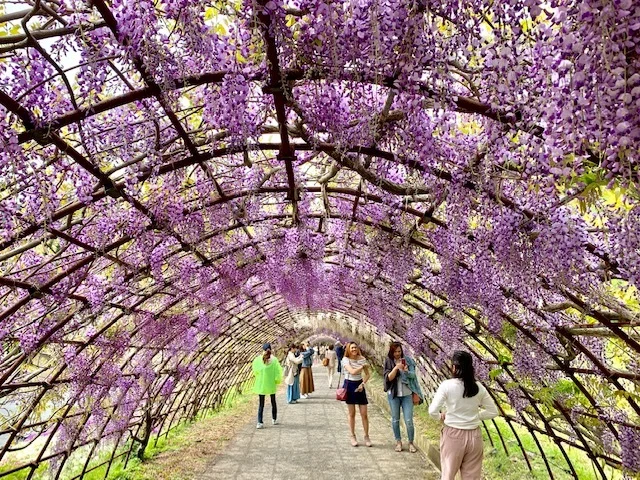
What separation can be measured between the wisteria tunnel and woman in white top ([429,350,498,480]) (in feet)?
3.22

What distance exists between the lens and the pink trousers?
5094 mm

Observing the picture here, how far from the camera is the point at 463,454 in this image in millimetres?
5125

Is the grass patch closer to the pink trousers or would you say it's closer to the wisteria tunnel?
the wisteria tunnel

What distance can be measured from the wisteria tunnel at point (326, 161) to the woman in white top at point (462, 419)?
0.98 m

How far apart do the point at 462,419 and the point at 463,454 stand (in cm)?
33

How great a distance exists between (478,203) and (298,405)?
1388 centimetres

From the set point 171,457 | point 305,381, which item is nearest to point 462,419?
point 171,457

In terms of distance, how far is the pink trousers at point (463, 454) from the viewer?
201 inches

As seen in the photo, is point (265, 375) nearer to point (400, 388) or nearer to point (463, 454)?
point (400, 388)

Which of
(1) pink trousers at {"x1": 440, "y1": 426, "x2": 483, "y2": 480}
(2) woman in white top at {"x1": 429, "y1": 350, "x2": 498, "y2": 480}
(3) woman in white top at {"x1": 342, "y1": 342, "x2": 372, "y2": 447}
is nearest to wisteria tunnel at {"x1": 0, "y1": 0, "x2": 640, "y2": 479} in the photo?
(2) woman in white top at {"x1": 429, "y1": 350, "x2": 498, "y2": 480}

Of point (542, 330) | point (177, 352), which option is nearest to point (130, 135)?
point (542, 330)

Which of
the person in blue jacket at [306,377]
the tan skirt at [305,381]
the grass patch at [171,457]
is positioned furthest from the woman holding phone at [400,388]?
the tan skirt at [305,381]

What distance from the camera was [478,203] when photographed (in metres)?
3.96

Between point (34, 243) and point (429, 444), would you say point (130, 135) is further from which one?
point (429, 444)
